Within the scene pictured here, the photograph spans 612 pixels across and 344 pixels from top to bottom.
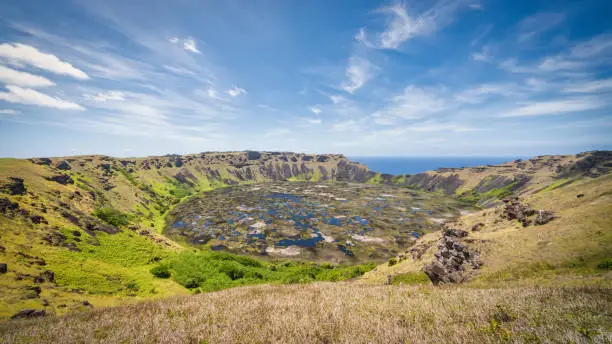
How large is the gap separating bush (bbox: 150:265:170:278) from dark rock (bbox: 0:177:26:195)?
118ft

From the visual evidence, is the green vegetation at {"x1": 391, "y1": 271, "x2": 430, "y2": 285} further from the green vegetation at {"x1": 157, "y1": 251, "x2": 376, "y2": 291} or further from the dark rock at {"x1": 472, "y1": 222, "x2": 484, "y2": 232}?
the dark rock at {"x1": 472, "y1": 222, "x2": 484, "y2": 232}

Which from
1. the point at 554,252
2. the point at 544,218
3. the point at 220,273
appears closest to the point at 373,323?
the point at 554,252

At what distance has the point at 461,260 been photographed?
23.8 meters

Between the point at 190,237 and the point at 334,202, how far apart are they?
334 feet

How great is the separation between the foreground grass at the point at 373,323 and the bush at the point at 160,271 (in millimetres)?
42040

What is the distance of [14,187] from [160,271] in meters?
40.8

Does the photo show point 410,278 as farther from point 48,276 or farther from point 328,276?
point 48,276

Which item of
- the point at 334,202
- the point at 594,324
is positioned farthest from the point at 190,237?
the point at 594,324

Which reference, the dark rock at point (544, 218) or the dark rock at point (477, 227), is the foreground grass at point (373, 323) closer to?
the dark rock at point (544, 218)

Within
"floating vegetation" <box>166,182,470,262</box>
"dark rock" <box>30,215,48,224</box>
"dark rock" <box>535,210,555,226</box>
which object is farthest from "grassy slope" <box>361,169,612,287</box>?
"dark rock" <box>30,215,48,224</box>

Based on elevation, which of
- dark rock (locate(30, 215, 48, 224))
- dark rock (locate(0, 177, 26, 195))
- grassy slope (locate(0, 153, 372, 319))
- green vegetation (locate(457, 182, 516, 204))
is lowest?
green vegetation (locate(457, 182, 516, 204))

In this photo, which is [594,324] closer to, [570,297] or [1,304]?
[570,297]

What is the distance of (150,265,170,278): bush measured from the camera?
144 feet

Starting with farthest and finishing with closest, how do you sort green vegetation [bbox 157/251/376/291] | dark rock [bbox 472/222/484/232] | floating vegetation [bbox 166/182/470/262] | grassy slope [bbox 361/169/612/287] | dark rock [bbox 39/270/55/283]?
floating vegetation [bbox 166/182/470/262] → dark rock [bbox 472/222/484/232] → green vegetation [bbox 157/251/376/291] → dark rock [bbox 39/270/55/283] → grassy slope [bbox 361/169/612/287]
